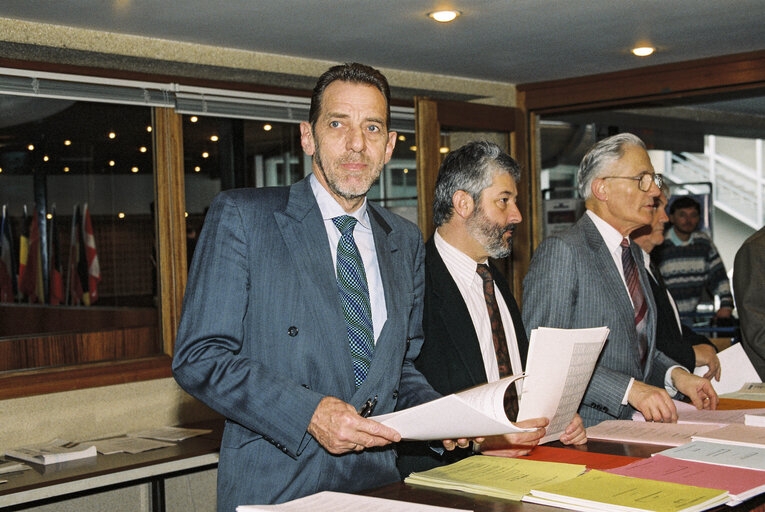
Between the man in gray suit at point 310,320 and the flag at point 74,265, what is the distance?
2.90 metres

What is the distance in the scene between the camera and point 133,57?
179 inches

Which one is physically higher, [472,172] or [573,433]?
[472,172]

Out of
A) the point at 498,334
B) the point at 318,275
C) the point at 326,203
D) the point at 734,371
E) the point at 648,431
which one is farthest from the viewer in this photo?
the point at 734,371

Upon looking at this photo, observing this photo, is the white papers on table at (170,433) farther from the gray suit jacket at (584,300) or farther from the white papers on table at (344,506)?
the white papers on table at (344,506)

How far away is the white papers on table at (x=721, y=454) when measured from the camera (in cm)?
187

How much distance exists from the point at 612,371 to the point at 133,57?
3.16 metres

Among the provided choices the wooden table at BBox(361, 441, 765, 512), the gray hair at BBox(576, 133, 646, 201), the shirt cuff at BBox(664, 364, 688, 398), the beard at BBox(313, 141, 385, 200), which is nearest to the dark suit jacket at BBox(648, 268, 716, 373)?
the shirt cuff at BBox(664, 364, 688, 398)

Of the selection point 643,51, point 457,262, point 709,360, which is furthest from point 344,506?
point 643,51

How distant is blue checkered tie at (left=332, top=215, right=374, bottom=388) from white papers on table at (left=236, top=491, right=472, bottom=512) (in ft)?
1.11

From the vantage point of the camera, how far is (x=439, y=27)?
4.50m

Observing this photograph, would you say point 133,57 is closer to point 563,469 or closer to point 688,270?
point 563,469

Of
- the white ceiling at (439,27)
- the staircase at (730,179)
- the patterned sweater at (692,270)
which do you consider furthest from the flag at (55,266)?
the staircase at (730,179)

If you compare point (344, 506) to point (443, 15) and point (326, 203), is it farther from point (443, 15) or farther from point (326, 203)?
point (443, 15)

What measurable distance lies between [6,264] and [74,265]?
336 millimetres
